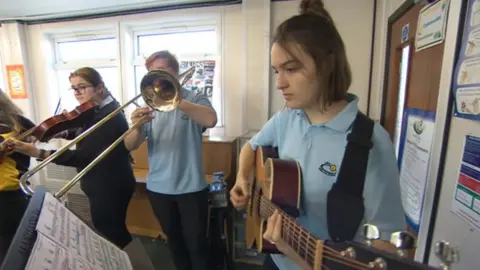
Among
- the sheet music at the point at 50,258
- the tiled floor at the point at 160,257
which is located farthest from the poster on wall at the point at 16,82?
the sheet music at the point at 50,258

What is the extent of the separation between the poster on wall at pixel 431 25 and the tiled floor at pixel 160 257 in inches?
78.1

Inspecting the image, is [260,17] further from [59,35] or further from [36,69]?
[36,69]

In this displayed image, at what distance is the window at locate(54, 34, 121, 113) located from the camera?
3182mm

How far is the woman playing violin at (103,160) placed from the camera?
4.95ft

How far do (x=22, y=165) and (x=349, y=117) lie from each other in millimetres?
2020

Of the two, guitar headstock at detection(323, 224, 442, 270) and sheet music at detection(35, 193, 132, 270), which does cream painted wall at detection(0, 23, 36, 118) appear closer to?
sheet music at detection(35, 193, 132, 270)

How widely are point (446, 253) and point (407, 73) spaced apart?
3.94 feet

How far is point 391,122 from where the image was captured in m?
1.65

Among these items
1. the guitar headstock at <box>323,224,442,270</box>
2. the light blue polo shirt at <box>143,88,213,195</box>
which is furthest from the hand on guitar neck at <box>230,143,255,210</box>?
the guitar headstock at <box>323,224,442,270</box>

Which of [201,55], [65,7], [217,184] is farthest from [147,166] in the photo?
[65,7]

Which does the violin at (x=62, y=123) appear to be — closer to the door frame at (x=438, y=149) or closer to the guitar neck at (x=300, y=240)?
the guitar neck at (x=300, y=240)

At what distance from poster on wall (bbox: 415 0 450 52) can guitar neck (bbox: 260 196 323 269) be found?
0.83 metres

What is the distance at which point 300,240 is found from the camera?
65 cm

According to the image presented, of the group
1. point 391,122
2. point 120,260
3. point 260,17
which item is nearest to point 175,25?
point 260,17
